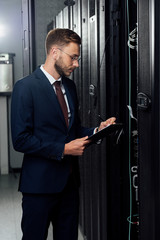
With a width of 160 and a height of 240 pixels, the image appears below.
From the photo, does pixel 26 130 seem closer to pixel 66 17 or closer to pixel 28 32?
pixel 28 32

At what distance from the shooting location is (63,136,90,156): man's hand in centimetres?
170

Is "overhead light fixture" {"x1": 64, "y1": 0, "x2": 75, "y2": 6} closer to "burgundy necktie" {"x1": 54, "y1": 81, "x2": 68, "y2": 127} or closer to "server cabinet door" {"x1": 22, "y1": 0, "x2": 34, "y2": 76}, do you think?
"server cabinet door" {"x1": 22, "y1": 0, "x2": 34, "y2": 76}

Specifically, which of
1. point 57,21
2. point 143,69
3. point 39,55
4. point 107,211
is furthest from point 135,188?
point 57,21

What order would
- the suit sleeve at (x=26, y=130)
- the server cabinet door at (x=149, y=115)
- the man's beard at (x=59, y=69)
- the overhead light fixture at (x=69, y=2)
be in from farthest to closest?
the overhead light fixture at (x=69, y=2), the man's beard at (x=59, y=69), the suit sleeve at (x=26, y=130), the server cabinet door at (x=149, y=115)

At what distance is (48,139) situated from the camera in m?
1.74

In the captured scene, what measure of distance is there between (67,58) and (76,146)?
0.43 metres

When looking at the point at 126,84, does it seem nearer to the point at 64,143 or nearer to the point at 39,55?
the point at 64,143

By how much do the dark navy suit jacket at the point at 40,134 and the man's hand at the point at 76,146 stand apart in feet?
0.09

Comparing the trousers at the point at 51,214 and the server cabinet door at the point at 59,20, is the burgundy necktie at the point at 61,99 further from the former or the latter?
the server cabinet door at the point at 59,20

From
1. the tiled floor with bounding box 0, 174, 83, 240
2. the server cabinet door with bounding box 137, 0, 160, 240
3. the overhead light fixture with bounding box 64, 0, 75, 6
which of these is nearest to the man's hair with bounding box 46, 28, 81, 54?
the server cabinet door with bounding box 137, 0, 160, 240

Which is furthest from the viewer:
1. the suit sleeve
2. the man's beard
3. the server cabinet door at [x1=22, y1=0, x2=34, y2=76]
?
the server cabinet door at [x1=22, y1=0, x2=34, y2=76]

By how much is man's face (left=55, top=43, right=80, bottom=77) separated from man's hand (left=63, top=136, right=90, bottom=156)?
13.3 inches

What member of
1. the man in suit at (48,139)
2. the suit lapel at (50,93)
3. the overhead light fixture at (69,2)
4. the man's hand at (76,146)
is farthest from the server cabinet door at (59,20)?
the man's hand at (76,146)

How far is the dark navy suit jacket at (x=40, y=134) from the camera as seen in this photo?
1.70 m
